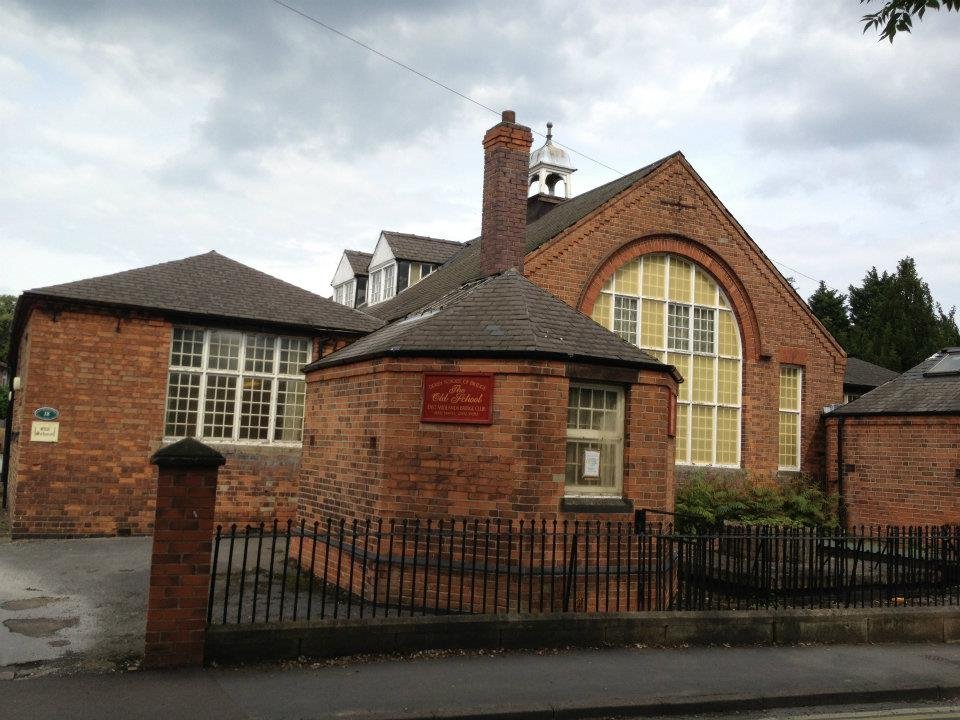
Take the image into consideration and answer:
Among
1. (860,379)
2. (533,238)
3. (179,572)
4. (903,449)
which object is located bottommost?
(179,572)

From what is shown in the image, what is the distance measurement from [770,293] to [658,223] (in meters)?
3.88

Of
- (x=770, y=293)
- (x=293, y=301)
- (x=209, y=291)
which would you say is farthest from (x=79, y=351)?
(x=770, y=293)

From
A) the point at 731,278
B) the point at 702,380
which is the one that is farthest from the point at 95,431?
the point at 731,278

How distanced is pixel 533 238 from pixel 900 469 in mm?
10043

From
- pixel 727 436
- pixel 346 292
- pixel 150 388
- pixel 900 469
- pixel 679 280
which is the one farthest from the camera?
pixel 346 292

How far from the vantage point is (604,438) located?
10000mm

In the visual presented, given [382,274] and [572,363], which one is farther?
[382,274]

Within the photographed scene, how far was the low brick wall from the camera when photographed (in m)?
6.82

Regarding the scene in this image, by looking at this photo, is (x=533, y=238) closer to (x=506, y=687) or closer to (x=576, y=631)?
(x=576, y=631)

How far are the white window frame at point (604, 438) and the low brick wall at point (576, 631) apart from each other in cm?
194

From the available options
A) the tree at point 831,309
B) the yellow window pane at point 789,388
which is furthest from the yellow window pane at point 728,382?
the tree at point 831,309

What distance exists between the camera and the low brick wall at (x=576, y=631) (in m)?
6.82

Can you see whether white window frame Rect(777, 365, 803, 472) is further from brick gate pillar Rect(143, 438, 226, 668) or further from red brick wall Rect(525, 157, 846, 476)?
brick gate pillar Rect(143, 438, 226, 668)

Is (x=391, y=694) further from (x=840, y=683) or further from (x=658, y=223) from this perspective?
(x=658, y=223)
